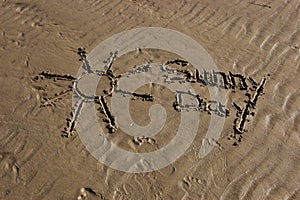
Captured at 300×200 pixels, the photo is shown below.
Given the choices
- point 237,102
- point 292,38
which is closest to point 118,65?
point 237,102

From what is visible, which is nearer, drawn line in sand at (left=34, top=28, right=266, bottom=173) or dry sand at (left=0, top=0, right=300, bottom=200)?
Answer: dry sand at (left=0, top=0, right=300, bottom=200)

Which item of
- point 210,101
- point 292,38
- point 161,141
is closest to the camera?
point 161,141

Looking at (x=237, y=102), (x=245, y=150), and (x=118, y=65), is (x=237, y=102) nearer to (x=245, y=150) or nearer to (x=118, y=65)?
(x=245, y=150)

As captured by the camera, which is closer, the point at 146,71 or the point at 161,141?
the point at 161,141

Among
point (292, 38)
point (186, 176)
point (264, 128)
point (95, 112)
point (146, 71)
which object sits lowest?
point (186, 176)

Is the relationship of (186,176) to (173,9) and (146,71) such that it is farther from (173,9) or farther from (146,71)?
(173,9)

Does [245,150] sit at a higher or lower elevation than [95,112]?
lower

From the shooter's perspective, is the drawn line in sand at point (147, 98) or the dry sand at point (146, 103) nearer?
the dry sand at point (146, 103)

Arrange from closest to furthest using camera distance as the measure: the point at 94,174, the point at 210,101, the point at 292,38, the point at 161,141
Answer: the point at 94,174 → the point at 161,141 → the point at 210,101 → the point at 292,38
